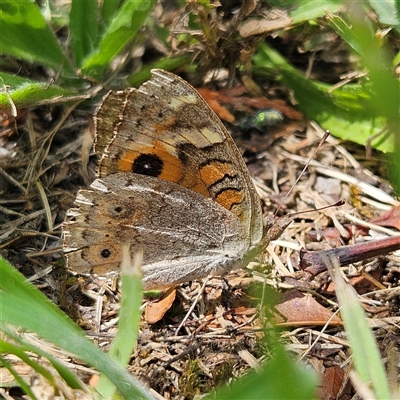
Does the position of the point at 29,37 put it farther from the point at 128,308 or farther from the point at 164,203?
the point at 128,308

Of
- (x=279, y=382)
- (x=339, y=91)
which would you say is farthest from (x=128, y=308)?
(x=339, y=91)

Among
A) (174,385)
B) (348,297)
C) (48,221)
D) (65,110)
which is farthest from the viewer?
(65,110)

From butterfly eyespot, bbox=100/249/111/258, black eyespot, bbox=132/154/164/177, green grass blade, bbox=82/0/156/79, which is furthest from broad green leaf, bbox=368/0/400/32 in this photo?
butterfly eyespot, bbox=100/249/111/258

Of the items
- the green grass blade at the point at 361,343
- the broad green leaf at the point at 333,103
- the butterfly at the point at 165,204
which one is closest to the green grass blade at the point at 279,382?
the green grass blade at the point at 361,343

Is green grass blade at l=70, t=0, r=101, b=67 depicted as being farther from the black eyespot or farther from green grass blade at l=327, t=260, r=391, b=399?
green grass blade at l=327, t=260, r=391, b=399

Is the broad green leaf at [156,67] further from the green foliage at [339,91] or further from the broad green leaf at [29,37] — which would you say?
the green foliage at [339,91]

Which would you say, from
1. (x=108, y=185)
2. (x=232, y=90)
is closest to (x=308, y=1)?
(x=232, y=90)

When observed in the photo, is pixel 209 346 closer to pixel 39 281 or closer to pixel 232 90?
pixel 39 281
